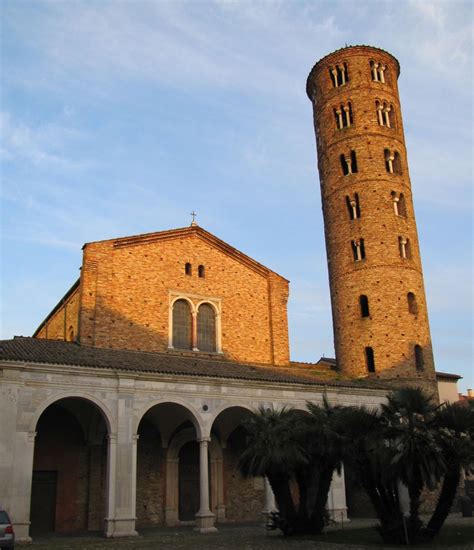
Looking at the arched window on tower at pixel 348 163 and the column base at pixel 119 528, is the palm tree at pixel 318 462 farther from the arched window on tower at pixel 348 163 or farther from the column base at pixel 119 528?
the arched window on tower at pixel 348 163

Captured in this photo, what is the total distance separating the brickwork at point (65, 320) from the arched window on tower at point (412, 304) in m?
14.6

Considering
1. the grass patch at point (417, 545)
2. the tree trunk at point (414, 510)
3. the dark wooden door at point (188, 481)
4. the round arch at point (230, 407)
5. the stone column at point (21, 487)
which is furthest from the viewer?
the dark wooden door at point (188, 481)

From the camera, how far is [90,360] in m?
18.0

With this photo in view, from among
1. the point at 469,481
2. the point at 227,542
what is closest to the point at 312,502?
the point at 227,542

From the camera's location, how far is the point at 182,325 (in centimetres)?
2464

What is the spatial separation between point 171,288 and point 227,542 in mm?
12078

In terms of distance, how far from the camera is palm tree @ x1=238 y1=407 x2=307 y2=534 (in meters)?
15.1

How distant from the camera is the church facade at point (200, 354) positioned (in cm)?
1739

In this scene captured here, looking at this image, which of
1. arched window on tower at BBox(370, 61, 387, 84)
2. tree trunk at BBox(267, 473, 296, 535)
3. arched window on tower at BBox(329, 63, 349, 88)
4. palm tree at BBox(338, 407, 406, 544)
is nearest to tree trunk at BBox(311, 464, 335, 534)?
tree trunk at BBox(267, 473, 296, 535)

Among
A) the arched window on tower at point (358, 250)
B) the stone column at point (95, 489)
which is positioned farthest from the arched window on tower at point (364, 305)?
the stone column at point (95, 489)

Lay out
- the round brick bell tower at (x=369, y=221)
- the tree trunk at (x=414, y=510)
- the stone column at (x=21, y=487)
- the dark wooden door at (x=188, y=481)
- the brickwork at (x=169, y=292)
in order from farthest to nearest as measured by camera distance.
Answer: the round brick bell tower at (x=369, y=221) → the brickwork at (x=169, y=292) → the dark wooden door at (x=188, y=481) → the stone column at (x=21, y=487) → the tree trunk at (x=414, y=510)

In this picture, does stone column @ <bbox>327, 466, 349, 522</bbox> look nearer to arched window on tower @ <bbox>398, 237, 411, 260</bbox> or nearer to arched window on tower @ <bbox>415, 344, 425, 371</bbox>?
arched window on tower @ <bbox>415, 344, 425, 371</bbox>

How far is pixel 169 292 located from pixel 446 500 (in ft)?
46.6

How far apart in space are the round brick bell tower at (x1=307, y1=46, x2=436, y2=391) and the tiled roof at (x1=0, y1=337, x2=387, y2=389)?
2.33 meters
